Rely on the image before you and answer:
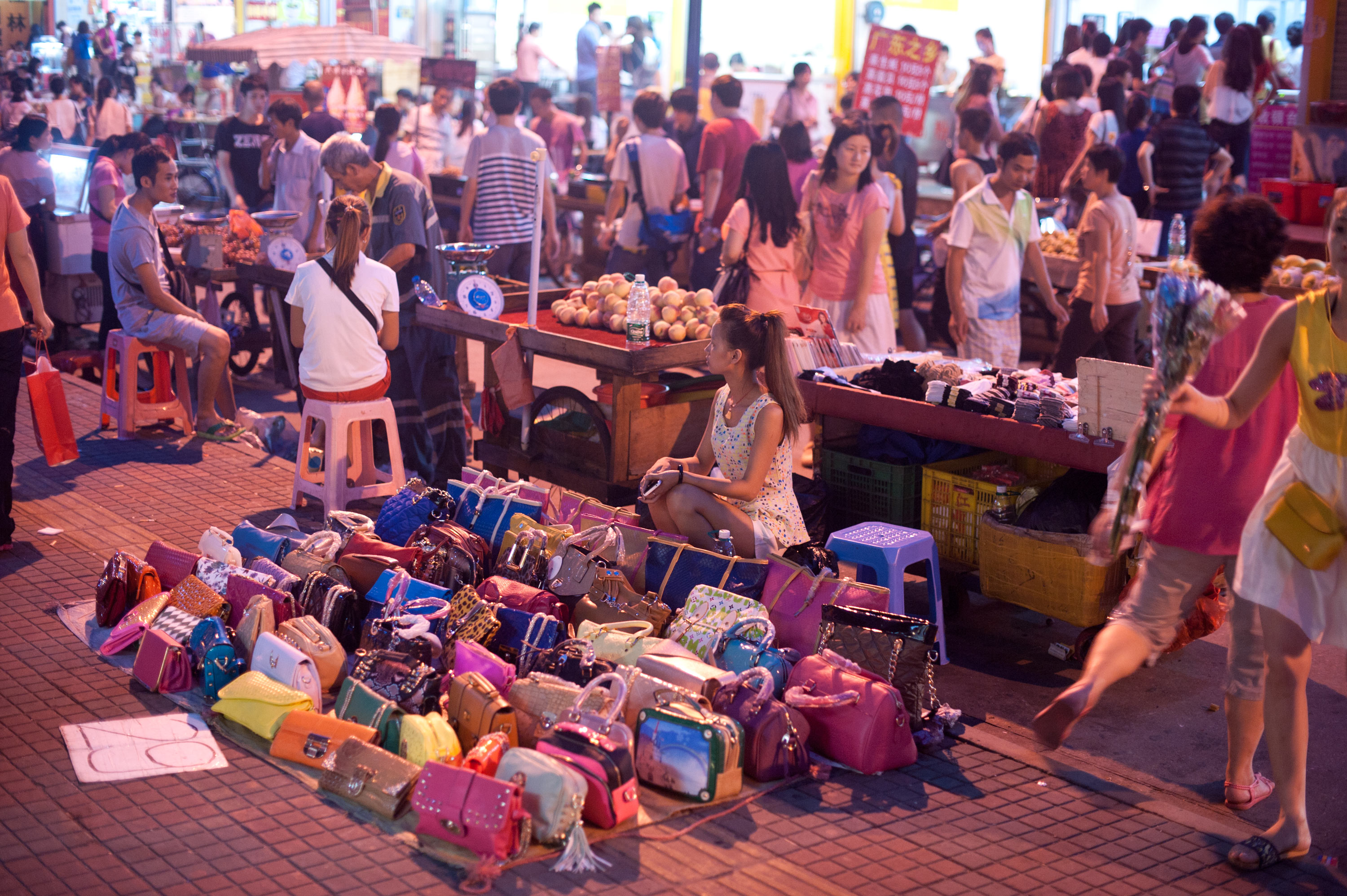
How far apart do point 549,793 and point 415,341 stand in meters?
4.38

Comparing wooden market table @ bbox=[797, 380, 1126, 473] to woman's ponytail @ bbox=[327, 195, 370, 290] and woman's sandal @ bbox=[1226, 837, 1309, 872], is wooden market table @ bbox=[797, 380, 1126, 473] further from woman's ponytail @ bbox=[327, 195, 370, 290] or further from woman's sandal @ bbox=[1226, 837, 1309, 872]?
woman's ponytail @ bbox=[327, 195, 370, 290]

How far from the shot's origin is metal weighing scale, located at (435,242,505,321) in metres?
7.41

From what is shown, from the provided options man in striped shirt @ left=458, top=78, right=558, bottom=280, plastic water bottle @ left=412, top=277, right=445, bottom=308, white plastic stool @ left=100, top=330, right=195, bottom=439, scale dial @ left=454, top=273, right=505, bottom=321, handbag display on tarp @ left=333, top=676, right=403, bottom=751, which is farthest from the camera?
man in striped shirt @ left=458, top=78, right=558, bottom=280

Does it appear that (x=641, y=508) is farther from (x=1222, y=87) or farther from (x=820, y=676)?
(x=1222, y=87)

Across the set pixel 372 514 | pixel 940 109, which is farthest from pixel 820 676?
pixel 940 109

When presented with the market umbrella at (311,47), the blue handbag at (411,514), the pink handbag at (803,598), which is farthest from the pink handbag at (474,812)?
the market umbrella at (311,47)

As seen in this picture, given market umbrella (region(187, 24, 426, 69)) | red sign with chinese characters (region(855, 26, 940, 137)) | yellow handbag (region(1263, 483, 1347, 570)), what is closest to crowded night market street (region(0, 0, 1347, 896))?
yellow handbag (region(1263, 483, 1347, 570))

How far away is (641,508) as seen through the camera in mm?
6691

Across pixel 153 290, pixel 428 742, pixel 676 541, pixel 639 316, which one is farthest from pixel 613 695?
pixel 153 290

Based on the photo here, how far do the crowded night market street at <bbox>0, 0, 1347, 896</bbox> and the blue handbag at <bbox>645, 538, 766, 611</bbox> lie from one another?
0.02 metres

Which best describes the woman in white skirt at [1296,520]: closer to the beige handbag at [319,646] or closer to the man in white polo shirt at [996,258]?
the beige handbag at [319,646]

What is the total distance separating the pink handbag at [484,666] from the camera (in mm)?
4660

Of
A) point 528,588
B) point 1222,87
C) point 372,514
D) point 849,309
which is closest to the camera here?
point 528,588

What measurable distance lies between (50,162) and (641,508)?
→ 8.76 metres
